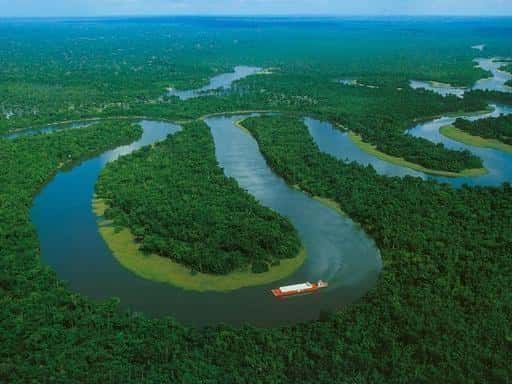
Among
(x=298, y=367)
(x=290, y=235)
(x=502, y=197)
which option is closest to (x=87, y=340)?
(x=298, y=367)

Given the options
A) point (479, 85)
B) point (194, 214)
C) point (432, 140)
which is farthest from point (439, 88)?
point (194, 214)

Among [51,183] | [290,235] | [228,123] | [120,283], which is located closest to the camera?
[120,283]

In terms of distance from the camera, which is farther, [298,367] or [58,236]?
[58,236]

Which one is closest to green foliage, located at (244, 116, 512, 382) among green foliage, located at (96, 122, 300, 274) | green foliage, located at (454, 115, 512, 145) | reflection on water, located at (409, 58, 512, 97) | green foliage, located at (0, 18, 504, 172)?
green foliage, located at (96, 122, 300, 274)

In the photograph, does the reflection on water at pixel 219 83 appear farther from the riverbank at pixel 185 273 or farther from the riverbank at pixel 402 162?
the riverbank at pixel 185 273

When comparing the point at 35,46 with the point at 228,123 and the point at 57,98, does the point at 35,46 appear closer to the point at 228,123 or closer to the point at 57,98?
the point at 57,98

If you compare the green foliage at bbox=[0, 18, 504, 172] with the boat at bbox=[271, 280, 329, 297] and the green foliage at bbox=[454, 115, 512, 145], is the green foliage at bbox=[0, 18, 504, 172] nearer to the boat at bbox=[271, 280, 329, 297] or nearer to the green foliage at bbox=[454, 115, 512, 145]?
the green foliage at bbox=[454, 115, 512, 145]
